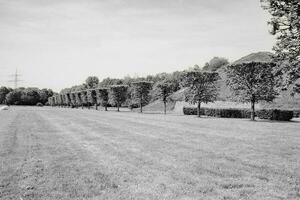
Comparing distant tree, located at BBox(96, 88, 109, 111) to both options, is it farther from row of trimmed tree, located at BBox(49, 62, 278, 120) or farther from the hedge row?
the hedge row

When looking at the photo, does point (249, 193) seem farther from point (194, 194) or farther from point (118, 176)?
point (118, 176)

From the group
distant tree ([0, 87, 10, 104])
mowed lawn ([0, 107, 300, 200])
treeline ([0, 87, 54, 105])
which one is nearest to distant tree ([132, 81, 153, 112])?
mowed lawn ([0, 107, 300, 200])

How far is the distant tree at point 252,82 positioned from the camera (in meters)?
32.8

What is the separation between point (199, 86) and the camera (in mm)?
41906

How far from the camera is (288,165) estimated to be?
1025 cm

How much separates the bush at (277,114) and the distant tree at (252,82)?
1875mm

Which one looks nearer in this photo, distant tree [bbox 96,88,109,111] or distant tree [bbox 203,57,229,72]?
distant tree [bbox 96,88,109,111]

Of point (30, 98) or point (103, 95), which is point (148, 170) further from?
point (30, 98)

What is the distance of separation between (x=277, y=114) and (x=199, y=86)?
1112cm

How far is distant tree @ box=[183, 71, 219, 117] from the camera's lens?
137 feet

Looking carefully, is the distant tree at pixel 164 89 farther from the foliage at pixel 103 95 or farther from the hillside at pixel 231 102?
the foliage at pixel 103 95

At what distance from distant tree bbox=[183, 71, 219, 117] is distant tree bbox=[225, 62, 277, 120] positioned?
6.58 metres

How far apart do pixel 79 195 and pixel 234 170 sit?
4.69m

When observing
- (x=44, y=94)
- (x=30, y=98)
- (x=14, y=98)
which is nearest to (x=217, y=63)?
(x=30, y=98)
